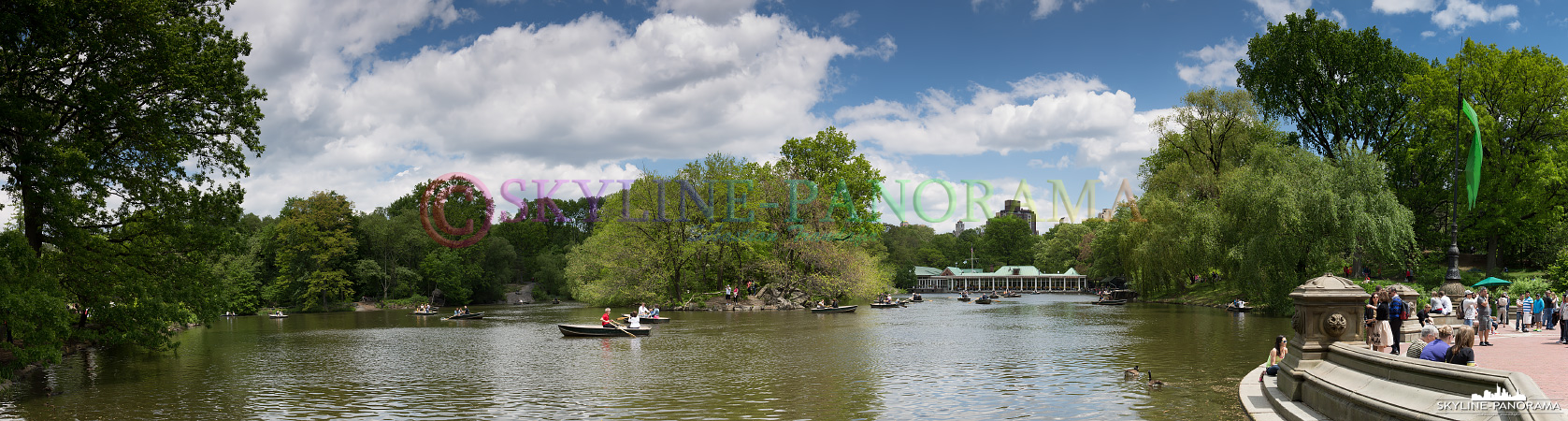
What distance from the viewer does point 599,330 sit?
33.0 meters

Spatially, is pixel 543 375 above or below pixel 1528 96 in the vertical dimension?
below

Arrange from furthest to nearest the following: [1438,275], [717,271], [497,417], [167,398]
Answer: [717,271], [1438,275], [167,398], [497,417]

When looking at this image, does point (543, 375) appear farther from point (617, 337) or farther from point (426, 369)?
point (617, 337)

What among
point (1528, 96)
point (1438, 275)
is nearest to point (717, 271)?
point (1438, 275)

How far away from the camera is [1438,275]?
41.3 metres

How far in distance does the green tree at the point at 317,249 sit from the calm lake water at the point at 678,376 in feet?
122

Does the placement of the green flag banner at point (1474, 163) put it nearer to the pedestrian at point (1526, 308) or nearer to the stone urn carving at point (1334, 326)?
the pedestrian at point (1526, 308)

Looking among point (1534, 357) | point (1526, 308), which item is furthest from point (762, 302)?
point (1534, 357)

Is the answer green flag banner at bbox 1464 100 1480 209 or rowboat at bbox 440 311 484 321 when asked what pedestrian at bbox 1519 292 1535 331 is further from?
rowboat at bbox 440 311 484 321

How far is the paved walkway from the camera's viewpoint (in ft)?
40.1

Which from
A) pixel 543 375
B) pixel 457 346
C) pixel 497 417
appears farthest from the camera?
pixel 457 346

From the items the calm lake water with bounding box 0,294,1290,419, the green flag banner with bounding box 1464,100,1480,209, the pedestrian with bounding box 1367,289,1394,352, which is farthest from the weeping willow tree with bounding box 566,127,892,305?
the pedestrian with bounding box 1367,289,1394,352

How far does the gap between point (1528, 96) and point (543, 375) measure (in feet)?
149

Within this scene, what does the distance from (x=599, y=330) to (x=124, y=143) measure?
16.3m
